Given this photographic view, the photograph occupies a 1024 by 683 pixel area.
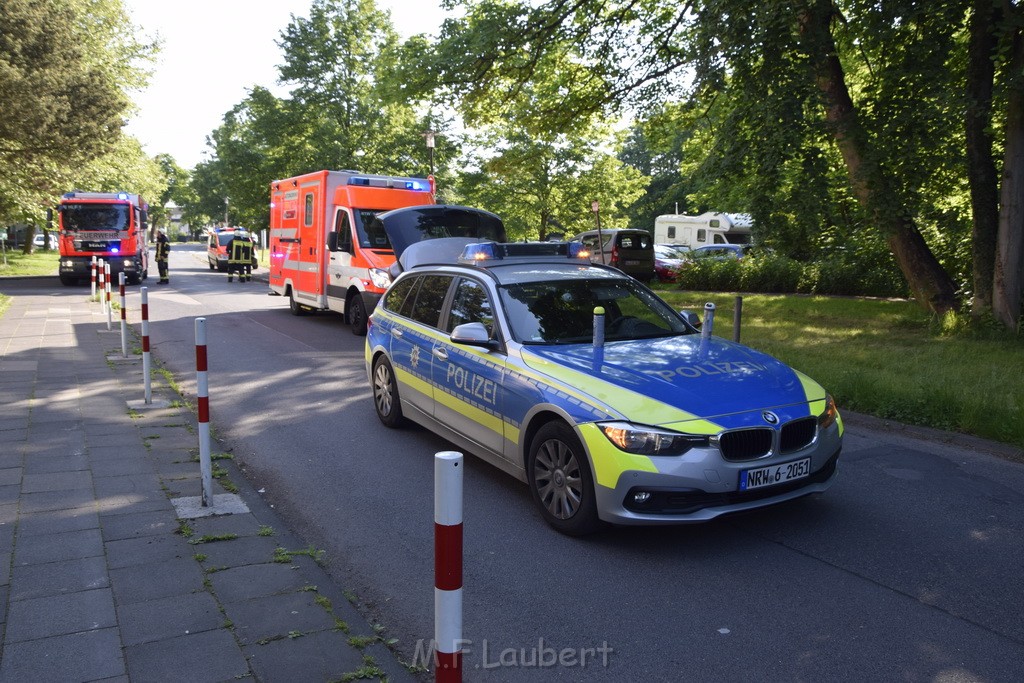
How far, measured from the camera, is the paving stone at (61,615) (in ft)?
11.7

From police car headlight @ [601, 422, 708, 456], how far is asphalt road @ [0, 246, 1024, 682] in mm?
643

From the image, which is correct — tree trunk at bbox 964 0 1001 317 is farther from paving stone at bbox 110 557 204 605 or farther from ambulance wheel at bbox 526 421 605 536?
paving stone at bbox 110 557 204 605

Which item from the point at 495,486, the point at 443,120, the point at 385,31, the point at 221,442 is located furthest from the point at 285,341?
the point at 385,31

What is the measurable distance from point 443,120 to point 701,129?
17852mm

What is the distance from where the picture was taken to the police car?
14.8 feet

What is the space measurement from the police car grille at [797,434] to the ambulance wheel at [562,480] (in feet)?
3.74

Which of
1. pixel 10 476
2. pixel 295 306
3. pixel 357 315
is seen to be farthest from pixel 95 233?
pixel 10 476

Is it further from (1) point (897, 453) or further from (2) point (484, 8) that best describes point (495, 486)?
(2) point (484, 8)

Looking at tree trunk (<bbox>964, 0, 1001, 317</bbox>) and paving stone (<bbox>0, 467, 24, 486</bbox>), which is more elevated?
tree trunk (<bbox>964, 0, 1001, 317</bbox>)

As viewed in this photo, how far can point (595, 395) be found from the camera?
4746 millimetres

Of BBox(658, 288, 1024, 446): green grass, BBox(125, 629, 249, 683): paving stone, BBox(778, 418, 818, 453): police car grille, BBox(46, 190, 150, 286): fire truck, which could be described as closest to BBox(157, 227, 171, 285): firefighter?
BBox(46, 190, 150, 286): fire truck

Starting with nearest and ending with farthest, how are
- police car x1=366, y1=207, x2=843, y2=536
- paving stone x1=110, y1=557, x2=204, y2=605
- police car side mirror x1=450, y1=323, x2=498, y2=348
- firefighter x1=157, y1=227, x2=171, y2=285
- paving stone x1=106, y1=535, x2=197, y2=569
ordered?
paving stone x1=110, y1=557, x2=204, y2=605
paving stone x1=106, y1=535, x2=197, y2=569
police car x1=366, y1=207, x2=843, y2=536
police car side mirror x1=450, y1=323, x2=498, y2=348
firefighter x1=157, y1=227, x2=171, y2=285

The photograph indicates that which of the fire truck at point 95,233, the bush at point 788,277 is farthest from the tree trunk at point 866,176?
the fire truck at point 95,233

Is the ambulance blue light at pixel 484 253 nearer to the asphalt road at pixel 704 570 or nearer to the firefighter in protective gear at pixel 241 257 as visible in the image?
the asphalt road at pixel 704 570
